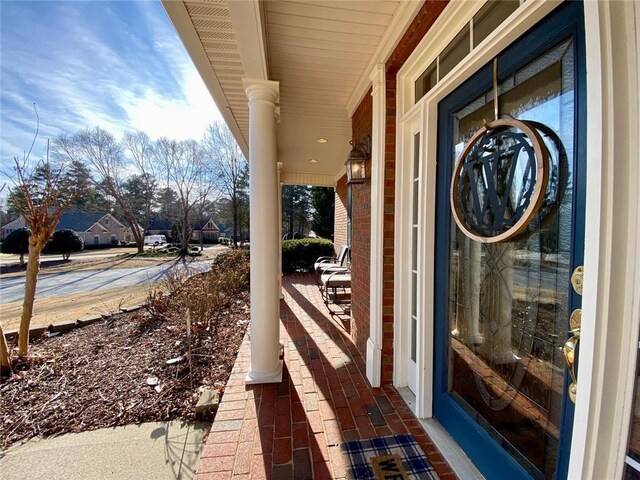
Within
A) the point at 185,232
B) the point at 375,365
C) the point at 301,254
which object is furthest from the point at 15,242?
the point at 375,365

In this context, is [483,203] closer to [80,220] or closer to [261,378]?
[261,378]

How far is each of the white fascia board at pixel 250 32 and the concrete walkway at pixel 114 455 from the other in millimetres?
2704

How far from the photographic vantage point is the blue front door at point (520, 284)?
Result: 96 cm

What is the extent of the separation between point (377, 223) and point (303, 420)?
152 centimetres

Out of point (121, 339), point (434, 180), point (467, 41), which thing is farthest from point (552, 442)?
point (121, 339)

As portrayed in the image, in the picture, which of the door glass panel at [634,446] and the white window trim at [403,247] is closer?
the door glass panel at [634,446]

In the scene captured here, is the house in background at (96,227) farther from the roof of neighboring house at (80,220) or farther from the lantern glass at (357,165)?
the lantern glass at (357,165)

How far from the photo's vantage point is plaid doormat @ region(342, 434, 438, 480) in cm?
140

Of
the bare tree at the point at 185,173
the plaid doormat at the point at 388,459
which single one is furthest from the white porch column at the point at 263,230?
the bare tree at the point at 185,173

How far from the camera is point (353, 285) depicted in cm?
306

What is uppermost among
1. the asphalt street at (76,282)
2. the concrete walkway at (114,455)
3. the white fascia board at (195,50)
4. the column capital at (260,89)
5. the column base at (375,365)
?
the white fascia board at (195,50)

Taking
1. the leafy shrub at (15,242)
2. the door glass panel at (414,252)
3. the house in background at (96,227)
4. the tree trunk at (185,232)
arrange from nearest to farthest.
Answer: the door glass panel at (414,252) < the leafy shrub at (15,242) < the tree trunk at (185,232) < the house in background at (96,227)

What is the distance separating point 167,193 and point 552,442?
23.1 m

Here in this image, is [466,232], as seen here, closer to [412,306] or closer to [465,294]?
[465,294]
